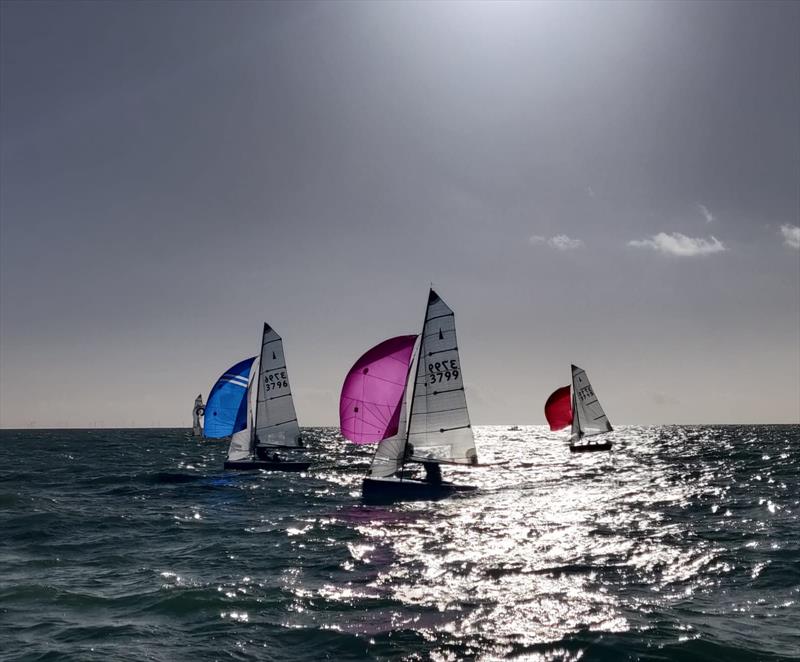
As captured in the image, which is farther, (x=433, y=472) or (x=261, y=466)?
(x=261, y=466)

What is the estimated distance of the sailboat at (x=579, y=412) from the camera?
62.0 m

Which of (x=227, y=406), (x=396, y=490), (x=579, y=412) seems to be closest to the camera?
(x=396, y=490)

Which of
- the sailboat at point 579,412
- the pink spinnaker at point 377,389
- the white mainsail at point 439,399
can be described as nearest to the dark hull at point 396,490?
the white mainsail at point 439,399

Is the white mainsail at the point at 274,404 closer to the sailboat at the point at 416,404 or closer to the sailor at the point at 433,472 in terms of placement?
the sailboat at the point at 416,404

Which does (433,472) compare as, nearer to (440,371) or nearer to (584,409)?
(440,371)

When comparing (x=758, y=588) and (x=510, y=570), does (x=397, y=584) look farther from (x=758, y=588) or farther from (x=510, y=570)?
(x=758, y=588)

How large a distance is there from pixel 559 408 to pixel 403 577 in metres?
54.5

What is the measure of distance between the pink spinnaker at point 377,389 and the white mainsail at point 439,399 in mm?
984

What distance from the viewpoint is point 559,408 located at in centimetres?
6725

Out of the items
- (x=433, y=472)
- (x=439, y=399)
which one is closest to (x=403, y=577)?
(x=433, y=472)

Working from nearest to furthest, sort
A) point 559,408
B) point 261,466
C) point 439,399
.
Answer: point 439,399 → point 261,466 → point 559,408

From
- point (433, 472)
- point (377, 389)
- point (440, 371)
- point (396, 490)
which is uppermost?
point (440, 371)

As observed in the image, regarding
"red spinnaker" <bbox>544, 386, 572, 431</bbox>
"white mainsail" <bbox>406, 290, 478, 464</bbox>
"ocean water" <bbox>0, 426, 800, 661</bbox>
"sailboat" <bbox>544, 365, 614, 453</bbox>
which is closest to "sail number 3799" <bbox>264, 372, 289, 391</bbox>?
"ocean water" <bbox>0, 426, 800, 661</bbox>

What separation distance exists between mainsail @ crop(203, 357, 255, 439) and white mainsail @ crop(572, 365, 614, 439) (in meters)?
34.2
